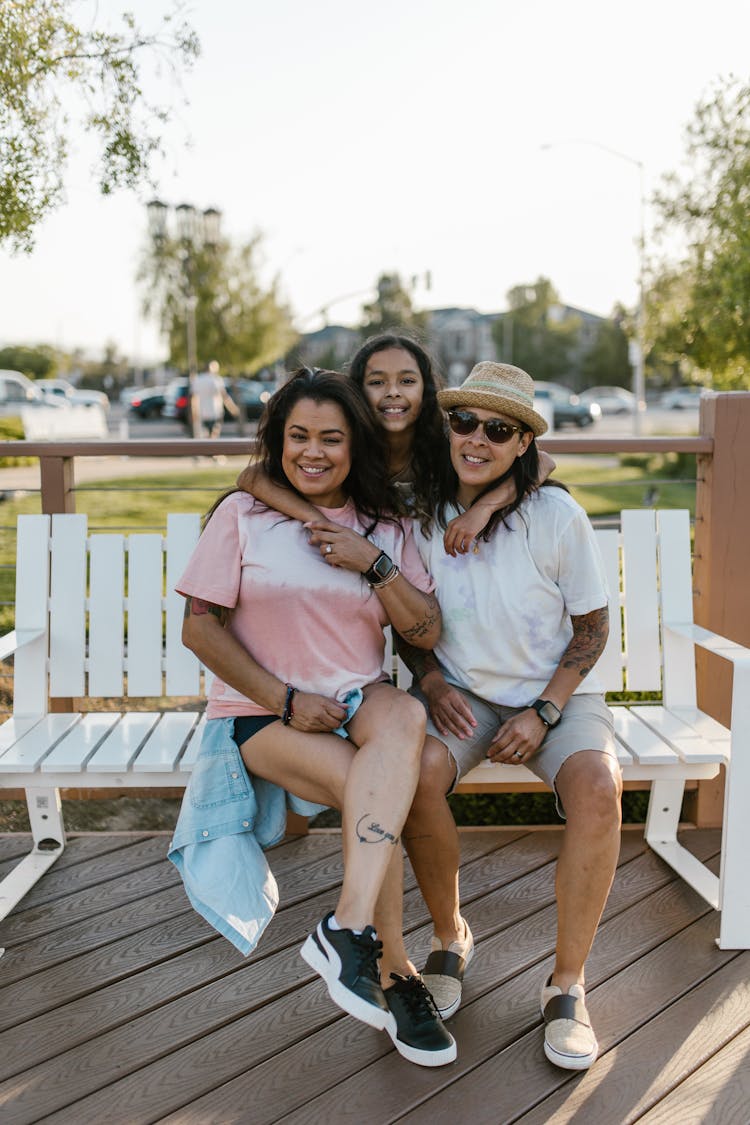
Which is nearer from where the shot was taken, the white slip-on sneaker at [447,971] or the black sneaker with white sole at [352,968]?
the black sneaker with white sole at [352,968]

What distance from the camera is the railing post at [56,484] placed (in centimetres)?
343

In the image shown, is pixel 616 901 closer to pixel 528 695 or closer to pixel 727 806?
pixel 727 806

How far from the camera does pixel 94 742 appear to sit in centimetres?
289

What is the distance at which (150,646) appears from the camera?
3203 mm

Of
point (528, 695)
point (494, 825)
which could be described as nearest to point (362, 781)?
point (528, 695)

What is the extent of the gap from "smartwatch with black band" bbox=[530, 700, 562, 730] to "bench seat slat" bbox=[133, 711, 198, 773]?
3.25 ft

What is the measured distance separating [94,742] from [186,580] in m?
0.71

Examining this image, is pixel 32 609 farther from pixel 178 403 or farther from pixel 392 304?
pixel 392 304

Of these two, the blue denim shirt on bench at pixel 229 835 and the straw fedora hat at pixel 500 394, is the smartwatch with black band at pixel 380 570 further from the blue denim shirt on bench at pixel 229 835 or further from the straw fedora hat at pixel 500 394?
the straw fedora hat at pixel 500 394

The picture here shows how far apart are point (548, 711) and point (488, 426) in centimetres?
75

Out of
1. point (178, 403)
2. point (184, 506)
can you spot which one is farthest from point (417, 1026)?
point (178, 403)

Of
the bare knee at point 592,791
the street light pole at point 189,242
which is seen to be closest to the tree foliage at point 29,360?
the street light pole at point 189,242

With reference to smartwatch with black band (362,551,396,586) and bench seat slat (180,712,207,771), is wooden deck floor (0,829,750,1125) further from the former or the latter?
smartwatch with black band (362,551,396,586)

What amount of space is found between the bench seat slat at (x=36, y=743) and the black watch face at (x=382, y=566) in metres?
1.09
